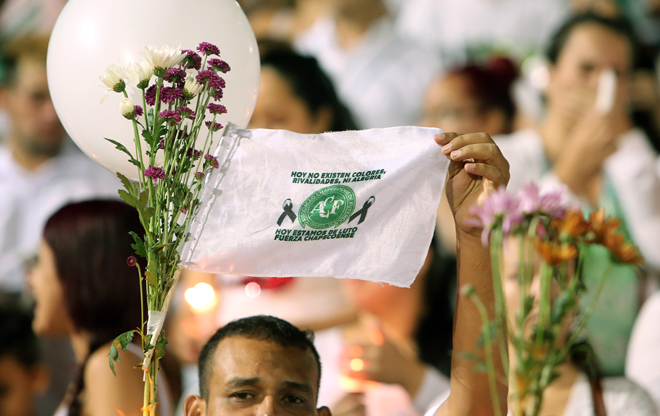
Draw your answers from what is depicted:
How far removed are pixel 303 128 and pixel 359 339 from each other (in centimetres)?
99

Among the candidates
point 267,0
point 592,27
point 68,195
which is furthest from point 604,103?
point 68,195

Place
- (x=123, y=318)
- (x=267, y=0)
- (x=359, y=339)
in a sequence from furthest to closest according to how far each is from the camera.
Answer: (x=267, y=0)
(x=359, y=339)
(x=123, y=318)

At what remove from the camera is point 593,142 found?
364 centimetres

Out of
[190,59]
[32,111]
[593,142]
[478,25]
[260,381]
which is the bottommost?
[260,381]

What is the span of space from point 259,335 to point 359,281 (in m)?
1.41

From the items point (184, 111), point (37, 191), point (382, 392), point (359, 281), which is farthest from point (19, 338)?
point (184, 111)

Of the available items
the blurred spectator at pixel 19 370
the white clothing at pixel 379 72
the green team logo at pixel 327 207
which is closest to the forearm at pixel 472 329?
the green team logo at pixel 327 207

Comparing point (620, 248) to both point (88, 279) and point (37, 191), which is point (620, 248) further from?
point (37, 191)

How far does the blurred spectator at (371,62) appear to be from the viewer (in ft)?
14.5

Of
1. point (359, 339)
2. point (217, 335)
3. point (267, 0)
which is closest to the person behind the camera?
point (217, 335)

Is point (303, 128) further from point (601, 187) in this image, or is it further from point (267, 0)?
point (267, 0)

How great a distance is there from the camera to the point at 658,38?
449cm

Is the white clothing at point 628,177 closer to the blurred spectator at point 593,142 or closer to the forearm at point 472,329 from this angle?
the blurred spectator at point 593,142

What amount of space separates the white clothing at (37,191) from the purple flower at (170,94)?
291cm
